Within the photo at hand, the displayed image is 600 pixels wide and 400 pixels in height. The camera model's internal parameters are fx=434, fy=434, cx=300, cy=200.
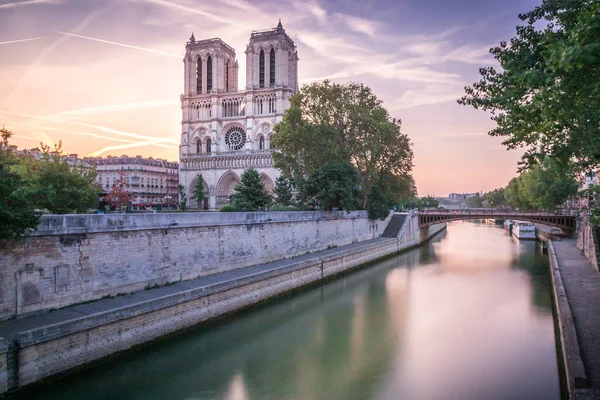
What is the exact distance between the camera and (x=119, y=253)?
1327 centimetres

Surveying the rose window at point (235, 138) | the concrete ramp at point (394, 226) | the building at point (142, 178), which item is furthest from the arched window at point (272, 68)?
the concrete ramp at point (394, 226)

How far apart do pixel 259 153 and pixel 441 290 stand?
118 ft

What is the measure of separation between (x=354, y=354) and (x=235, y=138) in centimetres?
4698

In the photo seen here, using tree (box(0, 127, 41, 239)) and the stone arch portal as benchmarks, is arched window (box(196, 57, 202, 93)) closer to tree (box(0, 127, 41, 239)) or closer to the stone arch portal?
the stone arch portal

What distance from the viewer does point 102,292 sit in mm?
12641

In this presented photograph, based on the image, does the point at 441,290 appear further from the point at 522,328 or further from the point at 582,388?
the point at 582,388

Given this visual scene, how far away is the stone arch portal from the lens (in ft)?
180

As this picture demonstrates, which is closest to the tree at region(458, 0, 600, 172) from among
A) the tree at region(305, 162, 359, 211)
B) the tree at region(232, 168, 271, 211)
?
the tree at region(305, 162, 359, 211)

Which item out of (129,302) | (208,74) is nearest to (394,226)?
(129,302)

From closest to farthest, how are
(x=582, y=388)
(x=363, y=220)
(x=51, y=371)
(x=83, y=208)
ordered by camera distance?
(x=582, y=388) → (x=51, y=371) → (x=83, y=208) → (x=363, y=220)

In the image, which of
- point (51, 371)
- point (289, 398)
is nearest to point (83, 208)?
point (51, 371)

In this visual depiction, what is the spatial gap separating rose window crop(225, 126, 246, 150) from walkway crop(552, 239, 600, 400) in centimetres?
4012

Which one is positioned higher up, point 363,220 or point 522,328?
point 363,220

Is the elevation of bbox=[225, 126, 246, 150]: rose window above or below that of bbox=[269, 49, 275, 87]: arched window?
below
